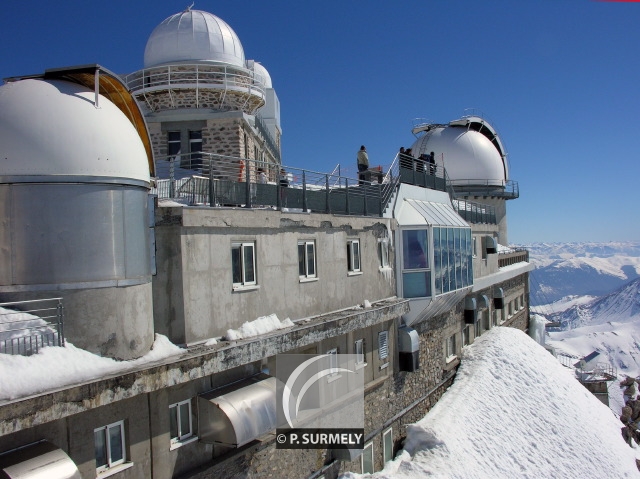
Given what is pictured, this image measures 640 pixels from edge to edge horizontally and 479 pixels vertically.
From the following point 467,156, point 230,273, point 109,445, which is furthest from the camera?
point 467,156

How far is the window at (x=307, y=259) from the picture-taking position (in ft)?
38.6

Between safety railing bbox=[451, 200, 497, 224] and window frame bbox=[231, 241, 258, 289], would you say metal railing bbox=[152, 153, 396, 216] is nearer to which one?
window frame bbox=[231, 241, 258, 289]

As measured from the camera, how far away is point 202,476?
28.4 feet

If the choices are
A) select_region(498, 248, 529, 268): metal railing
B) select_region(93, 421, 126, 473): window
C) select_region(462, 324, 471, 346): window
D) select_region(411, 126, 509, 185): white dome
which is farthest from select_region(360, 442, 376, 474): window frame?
select_region(411, 126, 509, 185): white dome

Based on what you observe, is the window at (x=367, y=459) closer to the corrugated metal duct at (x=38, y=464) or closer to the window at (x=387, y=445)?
the window at (x=387, y=445)

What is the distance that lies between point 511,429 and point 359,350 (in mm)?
6355

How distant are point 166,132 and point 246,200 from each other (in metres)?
11.5

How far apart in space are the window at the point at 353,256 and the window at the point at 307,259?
5.66 ft

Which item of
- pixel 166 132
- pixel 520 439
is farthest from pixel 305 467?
pixel 166 132

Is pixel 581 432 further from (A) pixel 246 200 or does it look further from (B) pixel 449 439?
(A) pixel 246 200

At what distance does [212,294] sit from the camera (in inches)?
362

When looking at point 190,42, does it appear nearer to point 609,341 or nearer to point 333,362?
point 333,362

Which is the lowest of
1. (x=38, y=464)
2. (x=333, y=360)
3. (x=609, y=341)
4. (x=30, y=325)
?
(x=609, y=341)

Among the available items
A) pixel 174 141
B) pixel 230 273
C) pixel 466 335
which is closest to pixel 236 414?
pixel 230 273
